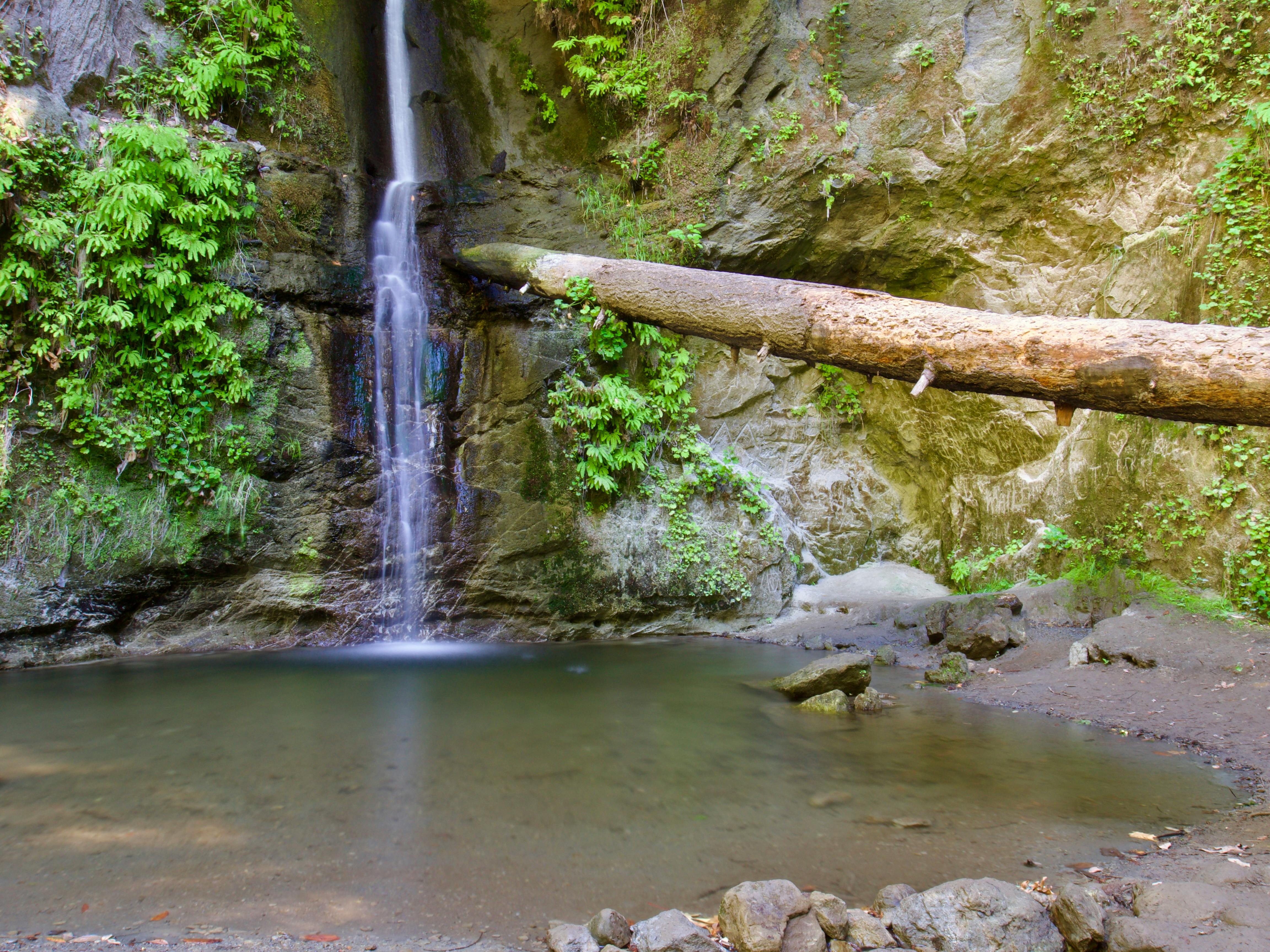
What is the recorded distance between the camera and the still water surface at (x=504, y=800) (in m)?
2.69

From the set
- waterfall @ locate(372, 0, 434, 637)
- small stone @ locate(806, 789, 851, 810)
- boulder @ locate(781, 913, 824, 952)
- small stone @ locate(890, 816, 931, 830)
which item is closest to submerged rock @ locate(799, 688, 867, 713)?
small stone @ locate(806, 789, 851, 810)

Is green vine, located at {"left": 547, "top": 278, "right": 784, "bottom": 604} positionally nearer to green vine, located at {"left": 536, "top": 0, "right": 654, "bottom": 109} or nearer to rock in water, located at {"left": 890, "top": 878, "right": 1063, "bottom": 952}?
green vine, located at {"left": 536, "top": 0, "right": 654, "bottom": 109}

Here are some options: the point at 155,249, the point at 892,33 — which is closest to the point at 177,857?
the point at 155,249

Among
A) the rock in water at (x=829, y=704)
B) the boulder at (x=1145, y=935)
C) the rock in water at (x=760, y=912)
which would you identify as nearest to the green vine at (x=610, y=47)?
the rock in water at (x=829, y=704)

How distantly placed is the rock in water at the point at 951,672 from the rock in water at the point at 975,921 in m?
4.31

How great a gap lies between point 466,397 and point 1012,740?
7.11 m

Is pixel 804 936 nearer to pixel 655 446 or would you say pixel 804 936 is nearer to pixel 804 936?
pixel 804 936

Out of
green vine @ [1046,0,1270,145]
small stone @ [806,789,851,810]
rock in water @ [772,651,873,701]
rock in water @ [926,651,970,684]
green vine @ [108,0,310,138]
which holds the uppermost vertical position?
green vine @ [108,0,310,138]

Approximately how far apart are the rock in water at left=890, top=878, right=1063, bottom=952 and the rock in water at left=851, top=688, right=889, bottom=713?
123 inches

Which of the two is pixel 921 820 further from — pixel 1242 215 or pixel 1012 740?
pixel 1242 215

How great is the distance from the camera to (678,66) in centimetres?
1005

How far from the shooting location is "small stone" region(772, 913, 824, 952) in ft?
7.47

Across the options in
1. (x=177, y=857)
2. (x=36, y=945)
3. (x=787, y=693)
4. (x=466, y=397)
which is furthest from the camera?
(x=466, y=397)

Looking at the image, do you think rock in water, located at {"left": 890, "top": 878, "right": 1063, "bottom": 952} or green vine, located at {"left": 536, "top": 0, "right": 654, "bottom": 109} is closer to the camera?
rock in water, located at {"left": 890, "top": 878, "right": 1063, "bottom": 952}
